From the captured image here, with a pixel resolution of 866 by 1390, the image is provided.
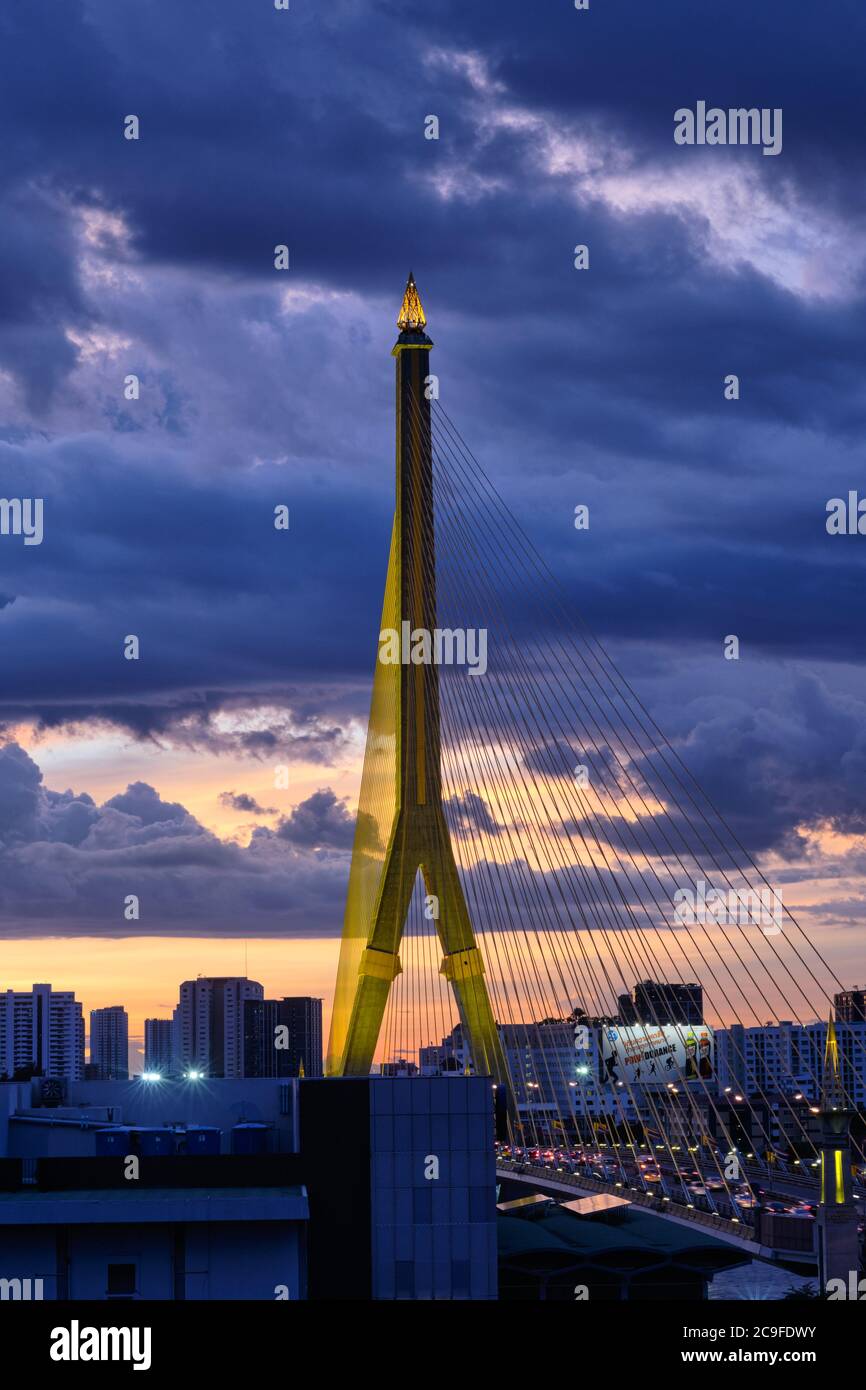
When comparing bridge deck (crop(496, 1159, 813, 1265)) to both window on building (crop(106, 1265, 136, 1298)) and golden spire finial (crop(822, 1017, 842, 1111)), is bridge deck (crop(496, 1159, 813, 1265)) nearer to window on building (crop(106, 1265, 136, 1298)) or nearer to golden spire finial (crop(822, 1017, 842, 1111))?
golden spire finial (crop(822, 1017, 842, 1111))

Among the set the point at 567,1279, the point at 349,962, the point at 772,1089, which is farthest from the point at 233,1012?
the point at 567,1279

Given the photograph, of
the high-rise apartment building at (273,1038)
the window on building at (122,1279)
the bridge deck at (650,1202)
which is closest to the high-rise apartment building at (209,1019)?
the high-rise apartment building at (273,1038)

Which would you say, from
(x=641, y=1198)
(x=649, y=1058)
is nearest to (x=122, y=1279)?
(x=641, y=1198)

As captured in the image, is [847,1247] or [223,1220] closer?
[223,1220]

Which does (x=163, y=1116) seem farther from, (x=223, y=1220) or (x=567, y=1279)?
(x=567, y=1279)

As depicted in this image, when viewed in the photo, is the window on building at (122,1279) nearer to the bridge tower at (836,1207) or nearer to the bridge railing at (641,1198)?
the bridge railing at (641,1198)

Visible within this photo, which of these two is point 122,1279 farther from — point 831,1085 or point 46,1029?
point 46,1029
